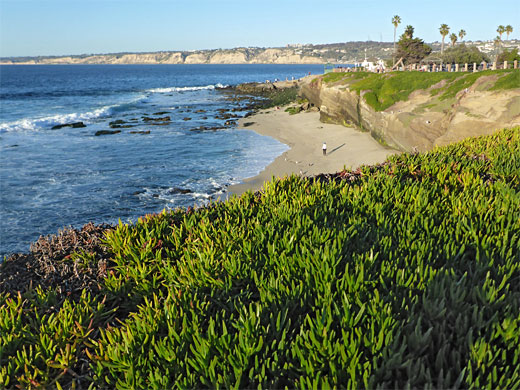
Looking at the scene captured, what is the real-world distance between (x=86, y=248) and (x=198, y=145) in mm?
25330

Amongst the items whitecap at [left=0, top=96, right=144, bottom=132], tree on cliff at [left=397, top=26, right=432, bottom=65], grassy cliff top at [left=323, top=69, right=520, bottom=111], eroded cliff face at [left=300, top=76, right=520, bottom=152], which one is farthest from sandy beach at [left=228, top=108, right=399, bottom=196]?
tree on cliff at [left=397, top=26, right=432, bottom=65]

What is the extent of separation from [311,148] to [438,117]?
9.04 m

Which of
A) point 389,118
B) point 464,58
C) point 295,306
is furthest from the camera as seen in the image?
point 464,58

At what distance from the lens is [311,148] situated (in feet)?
90.3

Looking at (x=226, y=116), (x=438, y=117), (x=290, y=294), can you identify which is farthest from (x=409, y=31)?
(x=290, y=294)

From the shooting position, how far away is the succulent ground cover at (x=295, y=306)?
3072mm

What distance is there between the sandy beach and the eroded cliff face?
4.28 feet

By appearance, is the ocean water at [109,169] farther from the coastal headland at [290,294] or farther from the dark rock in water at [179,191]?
the coastal headland at [290,294]

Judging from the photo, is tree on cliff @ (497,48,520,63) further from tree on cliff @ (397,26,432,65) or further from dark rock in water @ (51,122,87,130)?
dark rock in water @ (51,122,87,130)

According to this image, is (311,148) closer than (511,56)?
Yes

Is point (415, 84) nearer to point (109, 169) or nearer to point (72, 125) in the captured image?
point (109, 169)

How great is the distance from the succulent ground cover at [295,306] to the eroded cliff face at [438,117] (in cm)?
1350

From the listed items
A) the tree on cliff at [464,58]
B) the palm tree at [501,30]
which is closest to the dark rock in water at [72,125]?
the tree on cliff at [464,58]

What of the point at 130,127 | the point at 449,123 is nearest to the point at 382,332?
the point at 449,123
